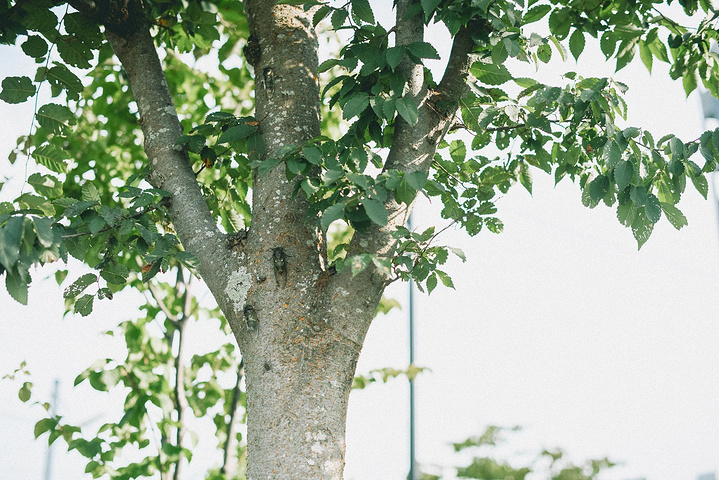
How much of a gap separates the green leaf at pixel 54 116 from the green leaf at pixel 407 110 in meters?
1.09

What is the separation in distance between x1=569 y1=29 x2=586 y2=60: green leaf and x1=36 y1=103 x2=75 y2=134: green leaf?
1.50m

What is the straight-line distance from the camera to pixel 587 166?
88.4 inches

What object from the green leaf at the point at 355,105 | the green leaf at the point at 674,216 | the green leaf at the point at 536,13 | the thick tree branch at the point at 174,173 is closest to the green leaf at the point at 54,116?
the thick tree branch at the point at 174,173

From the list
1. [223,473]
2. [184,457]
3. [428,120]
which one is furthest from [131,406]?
[428,120]

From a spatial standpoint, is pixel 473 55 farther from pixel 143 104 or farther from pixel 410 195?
pixel 143 104

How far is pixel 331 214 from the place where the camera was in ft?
4.58

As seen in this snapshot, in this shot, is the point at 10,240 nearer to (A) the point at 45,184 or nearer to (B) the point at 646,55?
(A) the point at 45,184

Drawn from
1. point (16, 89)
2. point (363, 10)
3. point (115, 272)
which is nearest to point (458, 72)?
point (363, 10)

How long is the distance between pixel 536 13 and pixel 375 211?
0.75 meters

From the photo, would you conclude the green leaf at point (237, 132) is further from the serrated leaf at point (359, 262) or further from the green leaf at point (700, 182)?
the green leaf at point (700, 182)

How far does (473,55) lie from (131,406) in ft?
7.22

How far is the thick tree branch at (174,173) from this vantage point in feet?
5.42

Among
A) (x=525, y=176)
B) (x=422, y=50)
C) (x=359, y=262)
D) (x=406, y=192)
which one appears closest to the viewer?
(x=359, y=262)

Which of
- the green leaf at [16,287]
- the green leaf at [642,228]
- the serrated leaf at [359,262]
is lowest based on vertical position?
the green leaf at [16,287]
